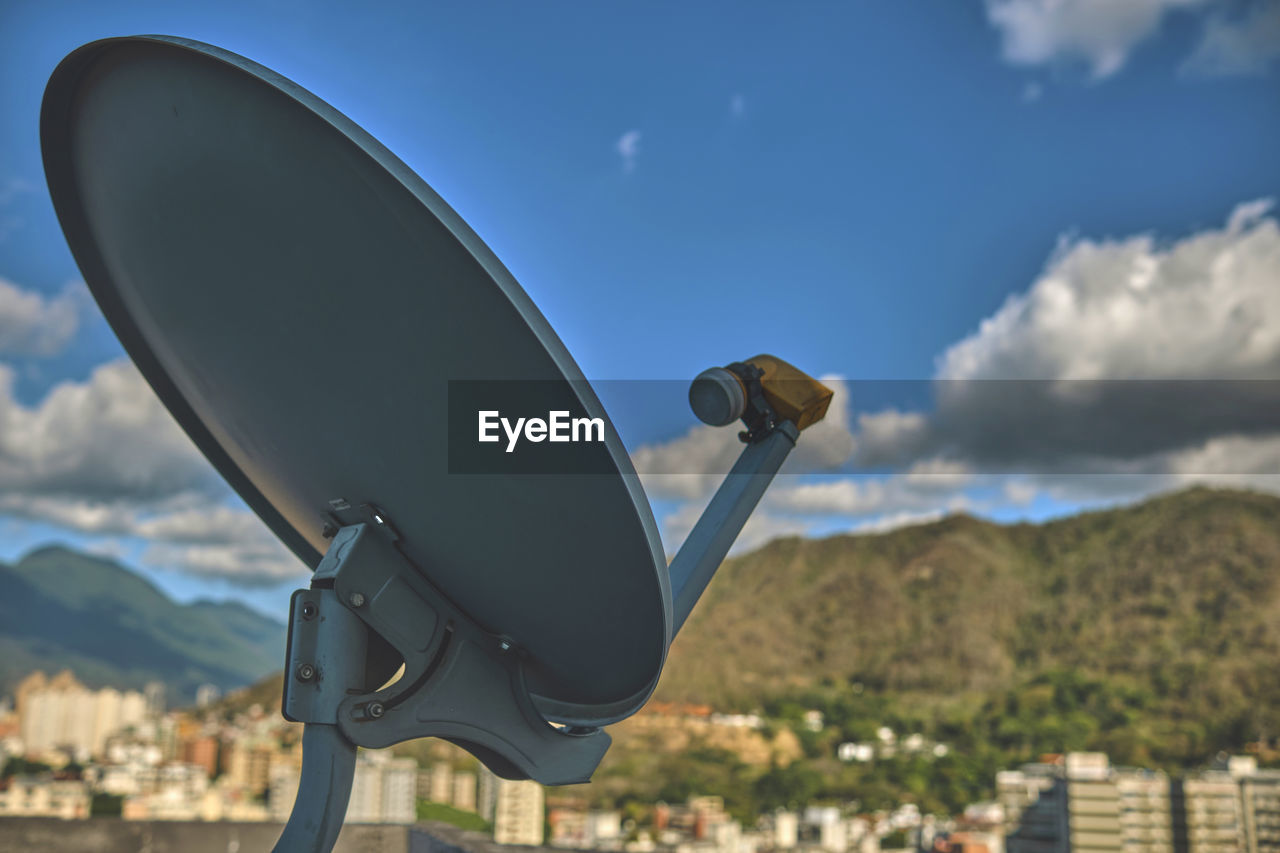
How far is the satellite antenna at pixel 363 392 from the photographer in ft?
5.38

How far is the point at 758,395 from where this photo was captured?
2.84 m

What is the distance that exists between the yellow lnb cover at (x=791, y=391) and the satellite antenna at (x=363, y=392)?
63 centimetres

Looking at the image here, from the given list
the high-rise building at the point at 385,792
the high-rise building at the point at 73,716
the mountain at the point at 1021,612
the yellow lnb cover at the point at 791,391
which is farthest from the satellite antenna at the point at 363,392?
the high-rise building at the point at 73,716

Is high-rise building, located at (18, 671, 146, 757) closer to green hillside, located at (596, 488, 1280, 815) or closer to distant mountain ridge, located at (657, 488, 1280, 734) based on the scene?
green hillside, located at (596, 488, 1280, 815)

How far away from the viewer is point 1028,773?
5131 centimetres

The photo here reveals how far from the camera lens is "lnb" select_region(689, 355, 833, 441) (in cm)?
272

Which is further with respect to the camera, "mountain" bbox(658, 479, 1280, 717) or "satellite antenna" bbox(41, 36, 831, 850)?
"mountain" bbox(658, 479, 1280, 717)

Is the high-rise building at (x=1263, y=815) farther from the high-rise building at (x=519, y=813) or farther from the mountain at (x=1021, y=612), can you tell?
the high-rise building at (x=519, y=813)

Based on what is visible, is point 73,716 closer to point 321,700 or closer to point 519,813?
point 519,813

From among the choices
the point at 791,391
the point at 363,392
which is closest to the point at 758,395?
the point at 791,391

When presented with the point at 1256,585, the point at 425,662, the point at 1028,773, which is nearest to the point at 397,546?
the point at 425,662

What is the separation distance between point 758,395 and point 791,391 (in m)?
0.10

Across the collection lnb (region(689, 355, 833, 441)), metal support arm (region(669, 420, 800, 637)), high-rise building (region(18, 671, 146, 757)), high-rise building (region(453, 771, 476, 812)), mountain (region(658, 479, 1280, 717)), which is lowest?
high-rise building (region(453, 771, 476, 812))

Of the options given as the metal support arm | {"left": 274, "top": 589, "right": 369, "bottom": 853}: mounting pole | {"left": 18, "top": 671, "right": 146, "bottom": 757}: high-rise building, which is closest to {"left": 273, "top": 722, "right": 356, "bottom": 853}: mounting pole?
{"left": 274, "top": 589, "right": 369, "bottom": 853}: mounting pole
